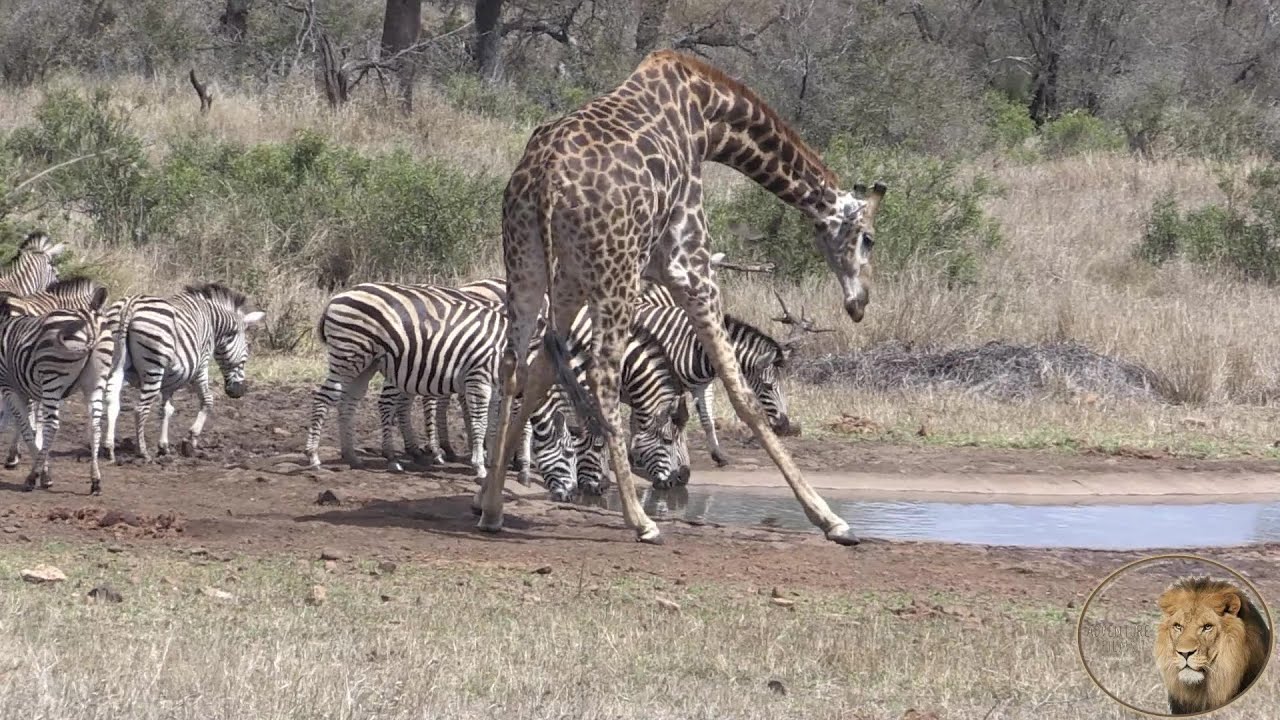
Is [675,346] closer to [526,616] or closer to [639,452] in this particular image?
[639,452]

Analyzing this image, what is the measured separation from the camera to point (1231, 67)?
140ft

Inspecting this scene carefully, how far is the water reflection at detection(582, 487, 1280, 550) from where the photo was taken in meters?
10.7

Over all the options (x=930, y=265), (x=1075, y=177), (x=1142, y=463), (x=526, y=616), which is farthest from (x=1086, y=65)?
(x=526, y=616)

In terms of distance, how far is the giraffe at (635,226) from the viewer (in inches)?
355

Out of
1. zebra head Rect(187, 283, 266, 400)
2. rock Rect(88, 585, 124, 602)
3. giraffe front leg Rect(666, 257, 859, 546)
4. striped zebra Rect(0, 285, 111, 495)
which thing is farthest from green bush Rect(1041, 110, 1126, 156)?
rock Rect(88, 585, 124, 602)

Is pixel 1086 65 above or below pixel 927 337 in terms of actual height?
above

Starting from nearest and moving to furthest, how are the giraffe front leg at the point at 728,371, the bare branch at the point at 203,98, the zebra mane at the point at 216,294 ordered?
the giraffe front leg at the point at 728,371
the zebra mane at the point at 216,294
the bare branch at the point at 203,98

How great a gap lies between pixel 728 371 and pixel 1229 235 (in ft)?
46.8

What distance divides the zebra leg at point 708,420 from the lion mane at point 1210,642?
7.59 metres

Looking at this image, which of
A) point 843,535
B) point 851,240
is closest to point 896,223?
point 851,240

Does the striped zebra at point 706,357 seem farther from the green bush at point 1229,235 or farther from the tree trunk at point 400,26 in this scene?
the tree trunk at point 400,26

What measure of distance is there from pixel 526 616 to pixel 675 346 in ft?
17.1

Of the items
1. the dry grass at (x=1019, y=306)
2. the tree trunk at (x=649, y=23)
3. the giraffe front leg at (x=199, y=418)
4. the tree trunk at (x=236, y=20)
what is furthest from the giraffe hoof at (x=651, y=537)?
the tree trunk at (x=236, y=20)

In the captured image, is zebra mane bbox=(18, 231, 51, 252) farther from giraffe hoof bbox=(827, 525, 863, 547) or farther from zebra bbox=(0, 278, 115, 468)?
giraffe hoof bbox=(827, 525, 863, 547)
